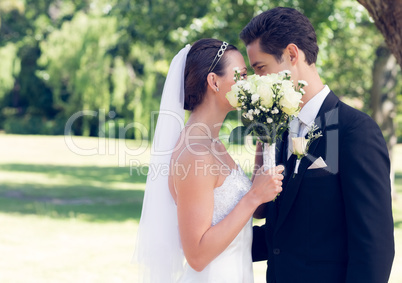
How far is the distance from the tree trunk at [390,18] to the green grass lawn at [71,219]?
5.98ft

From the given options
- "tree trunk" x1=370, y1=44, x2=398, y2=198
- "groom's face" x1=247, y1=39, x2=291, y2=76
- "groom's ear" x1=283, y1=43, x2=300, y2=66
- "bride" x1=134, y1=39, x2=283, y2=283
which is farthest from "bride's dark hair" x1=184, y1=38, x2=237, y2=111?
"tree trunk" x1=370, y1=44, x2=398, y2=198

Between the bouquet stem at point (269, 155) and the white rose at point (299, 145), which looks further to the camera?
the bouquet stem at point (269, 155)

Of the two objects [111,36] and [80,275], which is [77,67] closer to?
[111,36]

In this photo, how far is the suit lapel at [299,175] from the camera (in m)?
2.83

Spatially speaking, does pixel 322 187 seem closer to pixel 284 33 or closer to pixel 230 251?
pixel 230 251

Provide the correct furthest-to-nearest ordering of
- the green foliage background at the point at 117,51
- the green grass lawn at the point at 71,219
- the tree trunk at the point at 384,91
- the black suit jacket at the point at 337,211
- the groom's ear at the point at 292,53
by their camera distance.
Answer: the tree trunk at the point at 384,91, the green foliage background at the point at 117,51, the green grass lawn at the point at 71,219, the groom's ear at the point at 292,53, the black suit jacket at the point at 337,211

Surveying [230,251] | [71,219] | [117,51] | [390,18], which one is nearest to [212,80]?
[230,251]

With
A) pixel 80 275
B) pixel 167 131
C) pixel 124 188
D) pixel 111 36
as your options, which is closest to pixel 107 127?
pixel 111 36

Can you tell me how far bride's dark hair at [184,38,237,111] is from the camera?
320cm

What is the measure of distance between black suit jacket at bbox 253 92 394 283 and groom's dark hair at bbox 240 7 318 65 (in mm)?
339

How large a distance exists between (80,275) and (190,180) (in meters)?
6.07

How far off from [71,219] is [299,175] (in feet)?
35.7

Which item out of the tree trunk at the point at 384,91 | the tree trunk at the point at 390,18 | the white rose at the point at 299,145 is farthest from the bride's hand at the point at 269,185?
the tree trunk at the point at 384,91

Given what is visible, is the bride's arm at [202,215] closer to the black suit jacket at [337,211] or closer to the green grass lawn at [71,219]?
the black suit jacket at [337,211]
